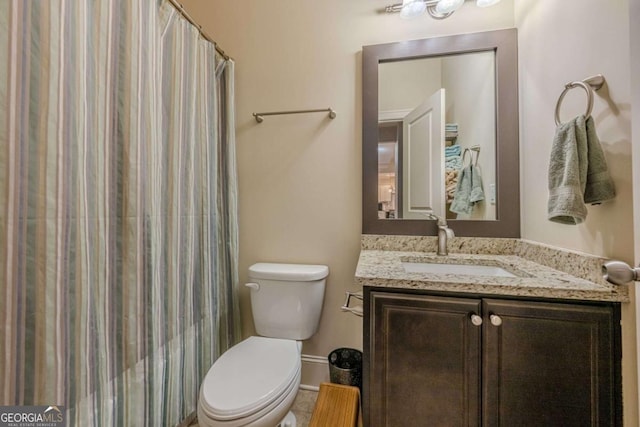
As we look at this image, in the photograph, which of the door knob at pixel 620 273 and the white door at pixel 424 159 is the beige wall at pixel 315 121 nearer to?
the white door at pixel 424 159

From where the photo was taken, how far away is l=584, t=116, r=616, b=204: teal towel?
78 cm

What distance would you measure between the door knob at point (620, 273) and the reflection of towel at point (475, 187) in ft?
2.41

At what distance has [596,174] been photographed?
795 mm

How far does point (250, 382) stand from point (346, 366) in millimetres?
610

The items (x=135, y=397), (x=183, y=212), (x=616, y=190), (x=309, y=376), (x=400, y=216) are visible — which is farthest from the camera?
(x=309, y=376)

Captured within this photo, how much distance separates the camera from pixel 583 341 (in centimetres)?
75

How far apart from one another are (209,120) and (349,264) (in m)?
1.09

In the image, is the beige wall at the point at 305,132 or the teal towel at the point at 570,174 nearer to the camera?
the teal towel at the point at 570,174

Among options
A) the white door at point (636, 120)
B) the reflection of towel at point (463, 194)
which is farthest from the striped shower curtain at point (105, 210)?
the white door at point (636, 120)

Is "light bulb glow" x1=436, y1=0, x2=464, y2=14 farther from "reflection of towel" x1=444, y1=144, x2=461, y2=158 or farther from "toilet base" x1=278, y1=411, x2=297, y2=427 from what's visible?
"toilet base" x1=278, y1=411, x2=297, y2=427

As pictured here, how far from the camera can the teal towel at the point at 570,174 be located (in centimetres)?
79

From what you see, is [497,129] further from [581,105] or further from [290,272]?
[290,272]

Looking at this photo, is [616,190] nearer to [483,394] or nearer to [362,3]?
[483,394]

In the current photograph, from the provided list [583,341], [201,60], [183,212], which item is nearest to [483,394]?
[583,341]
